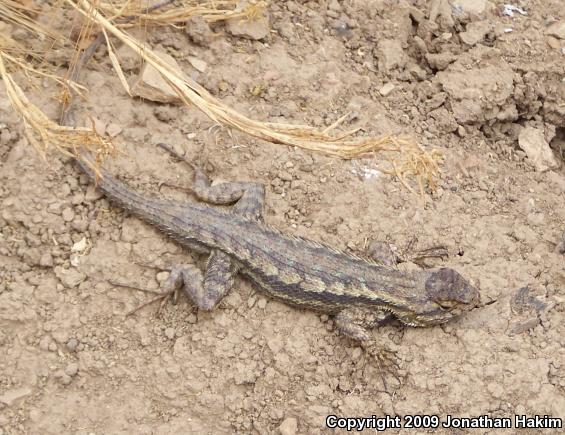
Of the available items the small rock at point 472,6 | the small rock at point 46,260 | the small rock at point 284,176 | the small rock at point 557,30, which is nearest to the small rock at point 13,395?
the small rock at point 46,260

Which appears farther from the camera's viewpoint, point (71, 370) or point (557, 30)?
point (557, 30)

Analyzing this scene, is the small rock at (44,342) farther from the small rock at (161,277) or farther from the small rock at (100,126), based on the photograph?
the small rock at (100,126)

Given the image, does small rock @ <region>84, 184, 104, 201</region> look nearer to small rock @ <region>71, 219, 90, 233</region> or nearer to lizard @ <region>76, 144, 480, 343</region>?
lizard @ <region>76, 144, 480, 343</region>

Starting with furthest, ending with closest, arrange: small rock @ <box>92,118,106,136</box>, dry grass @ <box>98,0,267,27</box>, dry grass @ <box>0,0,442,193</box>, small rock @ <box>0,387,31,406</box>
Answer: dry grass @ <box>98,0,267,27</box> → small rock @ <box>92,118,106,136</box> → small rock @ <box>0,387,31,406</box> → dry grass @ <box>0,0,442,193</box>

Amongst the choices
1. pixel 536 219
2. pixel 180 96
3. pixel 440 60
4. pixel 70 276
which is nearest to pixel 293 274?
pixel 180 96


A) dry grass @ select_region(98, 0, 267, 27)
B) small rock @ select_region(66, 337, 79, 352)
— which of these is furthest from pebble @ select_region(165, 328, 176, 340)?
dry grass @ select_region(98, 0, 267, 27)

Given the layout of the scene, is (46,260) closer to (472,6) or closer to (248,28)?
(248,28)

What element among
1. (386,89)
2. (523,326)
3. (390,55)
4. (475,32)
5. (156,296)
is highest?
(475,32)
